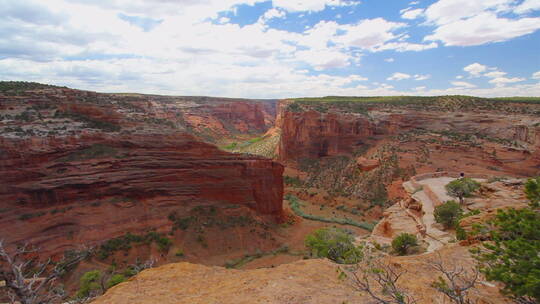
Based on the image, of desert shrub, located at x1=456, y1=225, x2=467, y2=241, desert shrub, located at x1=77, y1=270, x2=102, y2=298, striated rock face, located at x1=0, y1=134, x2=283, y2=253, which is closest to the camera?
desert shrub, located at x1=456, y1=225, x2=467, y2=241

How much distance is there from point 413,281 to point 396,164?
105ft

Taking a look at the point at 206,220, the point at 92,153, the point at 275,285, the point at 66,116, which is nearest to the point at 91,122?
the point at 66,116

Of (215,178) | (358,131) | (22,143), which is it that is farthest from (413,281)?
(358,131)

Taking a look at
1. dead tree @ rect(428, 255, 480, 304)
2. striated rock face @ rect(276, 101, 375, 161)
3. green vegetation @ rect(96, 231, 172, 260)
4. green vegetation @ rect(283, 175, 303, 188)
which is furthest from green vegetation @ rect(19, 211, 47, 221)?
striated rock face @ rect(276, 101, 375, 161)

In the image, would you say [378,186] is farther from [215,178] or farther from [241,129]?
[241,129]

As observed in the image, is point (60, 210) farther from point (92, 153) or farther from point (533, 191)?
point (533, 191)

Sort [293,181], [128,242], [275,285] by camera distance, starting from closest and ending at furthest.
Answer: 1. [275,285]
2. [128,242]
3. [293,181]

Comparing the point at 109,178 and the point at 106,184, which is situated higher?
the point at 109,178

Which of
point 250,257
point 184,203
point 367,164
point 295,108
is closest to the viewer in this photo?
point 250,257

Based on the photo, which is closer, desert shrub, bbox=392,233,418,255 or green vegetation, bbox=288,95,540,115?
desert shrub, bbox=392,233,418,255

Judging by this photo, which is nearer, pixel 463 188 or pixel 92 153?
pixel 463 188

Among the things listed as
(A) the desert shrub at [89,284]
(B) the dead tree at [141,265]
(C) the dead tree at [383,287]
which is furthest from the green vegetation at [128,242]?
(C) the dead tree at [383,287]

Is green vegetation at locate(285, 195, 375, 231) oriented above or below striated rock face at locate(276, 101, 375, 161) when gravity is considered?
below

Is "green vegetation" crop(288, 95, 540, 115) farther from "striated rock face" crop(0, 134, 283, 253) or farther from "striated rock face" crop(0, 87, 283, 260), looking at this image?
"striated rock face" crop(0, 134, 283, 253)
